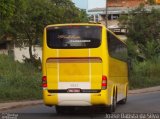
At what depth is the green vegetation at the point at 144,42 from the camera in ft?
177

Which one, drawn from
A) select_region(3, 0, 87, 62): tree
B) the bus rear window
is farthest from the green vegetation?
the bus rear window

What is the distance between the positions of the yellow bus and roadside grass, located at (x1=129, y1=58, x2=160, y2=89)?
26026mm

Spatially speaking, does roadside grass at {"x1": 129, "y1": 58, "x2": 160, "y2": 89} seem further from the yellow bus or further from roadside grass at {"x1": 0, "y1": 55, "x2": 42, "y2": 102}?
the yellow bus

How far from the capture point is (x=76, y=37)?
21.6 metres

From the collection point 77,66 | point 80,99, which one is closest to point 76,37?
point 77,66

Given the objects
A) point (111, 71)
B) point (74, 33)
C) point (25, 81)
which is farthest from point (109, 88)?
point (25, 81)

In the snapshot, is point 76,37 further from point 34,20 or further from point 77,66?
point 34,20

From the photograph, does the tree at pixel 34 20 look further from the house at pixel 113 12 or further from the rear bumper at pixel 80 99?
the rear bumper at pixel 80 99

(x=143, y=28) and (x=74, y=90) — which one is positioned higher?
(x=74, y=90)

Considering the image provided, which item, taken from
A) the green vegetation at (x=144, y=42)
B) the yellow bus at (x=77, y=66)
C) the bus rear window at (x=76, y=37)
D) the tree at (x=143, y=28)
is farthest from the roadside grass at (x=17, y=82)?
the tree at (x=143, y=28)

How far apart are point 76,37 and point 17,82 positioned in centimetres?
1318

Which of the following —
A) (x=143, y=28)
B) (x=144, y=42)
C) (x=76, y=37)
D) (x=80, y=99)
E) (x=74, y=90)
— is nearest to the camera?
(x=80, y=99)

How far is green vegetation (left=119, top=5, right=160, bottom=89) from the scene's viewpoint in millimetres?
54000

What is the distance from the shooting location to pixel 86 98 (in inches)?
830
